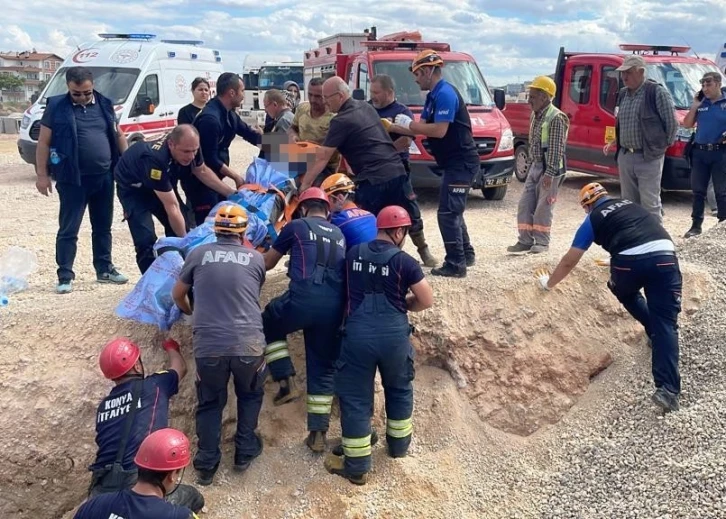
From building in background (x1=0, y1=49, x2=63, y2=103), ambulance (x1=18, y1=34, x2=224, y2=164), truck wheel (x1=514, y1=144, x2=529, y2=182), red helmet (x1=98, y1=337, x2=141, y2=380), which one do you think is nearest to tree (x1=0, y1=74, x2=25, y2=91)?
building in background (x1=0, y1=49, x2=63, y2=103)

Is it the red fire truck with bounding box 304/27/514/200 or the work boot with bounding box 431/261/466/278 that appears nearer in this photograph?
the work boot with bounding box 431/261/466/278

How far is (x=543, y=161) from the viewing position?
646 cm

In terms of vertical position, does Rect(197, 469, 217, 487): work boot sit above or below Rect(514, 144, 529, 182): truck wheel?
below

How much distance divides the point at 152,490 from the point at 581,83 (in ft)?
35.4

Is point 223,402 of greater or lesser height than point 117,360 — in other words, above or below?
below

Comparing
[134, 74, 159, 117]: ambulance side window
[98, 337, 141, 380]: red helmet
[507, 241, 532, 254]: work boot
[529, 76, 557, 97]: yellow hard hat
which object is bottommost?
[98, 337, 141, 380]: red helmet

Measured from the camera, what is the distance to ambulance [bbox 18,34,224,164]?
12.6m

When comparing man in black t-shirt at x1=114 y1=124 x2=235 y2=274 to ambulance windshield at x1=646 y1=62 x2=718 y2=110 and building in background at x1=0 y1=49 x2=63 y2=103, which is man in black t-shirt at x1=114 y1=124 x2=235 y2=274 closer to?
ambulance windshield at x1=646 y1=62 x2=718 y2=110

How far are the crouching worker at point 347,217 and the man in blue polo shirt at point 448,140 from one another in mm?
968

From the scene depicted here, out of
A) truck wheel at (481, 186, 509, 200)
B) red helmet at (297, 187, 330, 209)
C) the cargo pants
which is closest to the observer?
red helmet at (297, 187, 330, 209)

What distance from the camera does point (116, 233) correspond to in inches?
365

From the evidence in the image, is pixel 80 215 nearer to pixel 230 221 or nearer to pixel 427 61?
pixel 230 221

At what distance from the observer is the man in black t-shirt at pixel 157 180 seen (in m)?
5.27

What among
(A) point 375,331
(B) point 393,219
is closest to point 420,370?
(A) point 375,331
